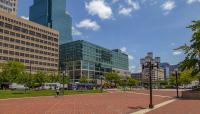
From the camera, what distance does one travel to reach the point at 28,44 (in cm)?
14850

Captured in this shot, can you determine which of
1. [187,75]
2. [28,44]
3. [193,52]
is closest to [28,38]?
[28,44]

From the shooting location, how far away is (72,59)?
18988 centimetres

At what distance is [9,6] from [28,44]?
93.4 feet

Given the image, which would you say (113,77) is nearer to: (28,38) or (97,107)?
(28,38)

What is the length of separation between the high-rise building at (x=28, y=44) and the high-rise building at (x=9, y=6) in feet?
61.0

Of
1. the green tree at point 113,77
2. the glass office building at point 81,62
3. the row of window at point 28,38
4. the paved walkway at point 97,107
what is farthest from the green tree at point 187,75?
the glass office building at point 81,62

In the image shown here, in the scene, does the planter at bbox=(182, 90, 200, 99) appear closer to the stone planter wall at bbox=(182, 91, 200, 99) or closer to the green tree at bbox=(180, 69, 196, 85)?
the stone planter wall at bbox=(182, 91, 200, 99)

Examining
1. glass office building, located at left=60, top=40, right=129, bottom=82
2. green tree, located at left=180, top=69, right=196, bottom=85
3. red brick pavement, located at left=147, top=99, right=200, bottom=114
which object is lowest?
red brick pavement, located at left=147, top=99, right=200, bottom=114

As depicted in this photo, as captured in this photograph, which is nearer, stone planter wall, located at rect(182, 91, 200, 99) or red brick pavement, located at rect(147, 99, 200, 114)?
red brick pavement, located at rect(147, 99, 200, 114)

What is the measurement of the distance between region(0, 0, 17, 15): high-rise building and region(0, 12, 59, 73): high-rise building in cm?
1861

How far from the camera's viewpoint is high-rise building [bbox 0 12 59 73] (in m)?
133

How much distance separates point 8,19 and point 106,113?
124 meters

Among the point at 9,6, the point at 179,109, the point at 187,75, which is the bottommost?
the point at 179,109

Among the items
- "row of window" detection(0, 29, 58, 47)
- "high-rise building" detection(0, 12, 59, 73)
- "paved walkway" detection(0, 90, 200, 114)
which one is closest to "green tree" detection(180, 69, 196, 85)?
"paved walkway" detection(0, 90, 200, 114)
